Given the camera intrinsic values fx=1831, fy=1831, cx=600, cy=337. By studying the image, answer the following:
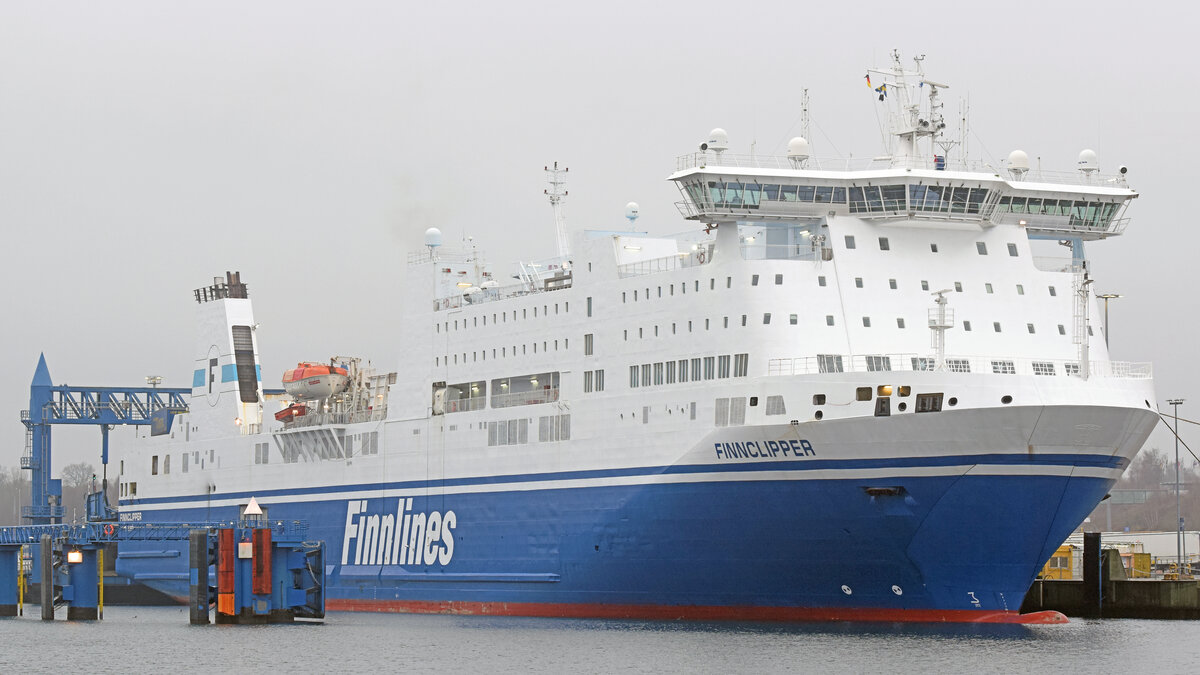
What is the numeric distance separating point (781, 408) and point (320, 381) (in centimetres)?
1729

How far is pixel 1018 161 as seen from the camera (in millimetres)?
38469

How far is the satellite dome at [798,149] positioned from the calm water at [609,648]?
9.39 metres

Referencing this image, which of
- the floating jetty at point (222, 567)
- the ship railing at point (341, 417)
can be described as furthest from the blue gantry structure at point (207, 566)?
the ship railing at point (341, 417)

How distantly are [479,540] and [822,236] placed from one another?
35.3ft

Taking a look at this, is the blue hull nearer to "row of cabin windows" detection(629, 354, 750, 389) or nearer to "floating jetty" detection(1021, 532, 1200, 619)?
"row of cabin windows" detection(629, 354, 750, 389)

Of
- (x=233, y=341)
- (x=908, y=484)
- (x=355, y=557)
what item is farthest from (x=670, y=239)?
(x=233, y=341)

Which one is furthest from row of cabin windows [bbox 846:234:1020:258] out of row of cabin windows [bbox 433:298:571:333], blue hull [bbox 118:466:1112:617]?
row of cabin windows [bbox 433:298:571:333]

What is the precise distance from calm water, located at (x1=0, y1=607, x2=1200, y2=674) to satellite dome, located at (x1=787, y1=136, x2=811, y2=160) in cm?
939

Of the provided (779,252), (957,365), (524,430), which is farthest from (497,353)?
(957,365)

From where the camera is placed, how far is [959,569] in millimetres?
33938

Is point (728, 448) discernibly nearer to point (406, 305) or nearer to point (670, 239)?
point (670, 239)

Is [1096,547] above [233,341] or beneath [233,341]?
beneath

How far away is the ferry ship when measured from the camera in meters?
33.7

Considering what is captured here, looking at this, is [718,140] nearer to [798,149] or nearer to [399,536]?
[798,149]
